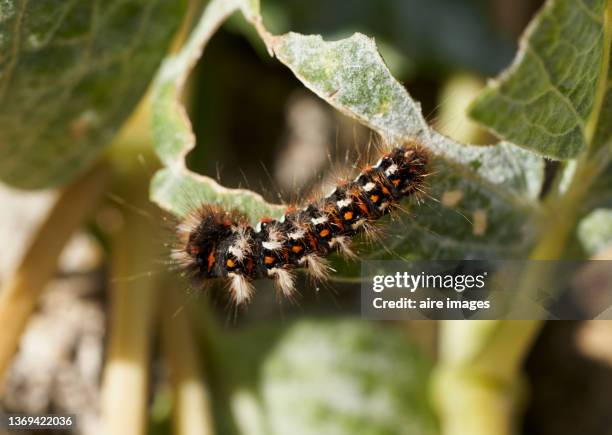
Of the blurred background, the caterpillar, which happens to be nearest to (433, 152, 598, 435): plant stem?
the blurred background

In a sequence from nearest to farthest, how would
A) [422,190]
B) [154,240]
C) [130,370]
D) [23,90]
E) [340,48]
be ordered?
1. [340,48]
2. [422,190]
3. [23,90]
4. [130,370]
5. [154,240]

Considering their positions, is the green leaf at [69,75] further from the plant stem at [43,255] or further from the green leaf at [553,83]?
the green leaf at [553,83]

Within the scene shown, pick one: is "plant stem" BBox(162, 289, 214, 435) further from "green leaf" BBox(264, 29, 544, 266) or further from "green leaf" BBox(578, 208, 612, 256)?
"green leaf" BBox(578, 208, 612, 256)

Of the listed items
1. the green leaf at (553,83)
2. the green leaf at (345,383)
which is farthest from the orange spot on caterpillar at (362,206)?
the green leaf at (345,383)

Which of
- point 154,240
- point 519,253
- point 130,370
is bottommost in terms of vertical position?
point 130,370

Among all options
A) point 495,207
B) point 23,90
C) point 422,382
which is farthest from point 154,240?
point 495,207

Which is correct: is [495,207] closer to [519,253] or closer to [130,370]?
[519,253]
